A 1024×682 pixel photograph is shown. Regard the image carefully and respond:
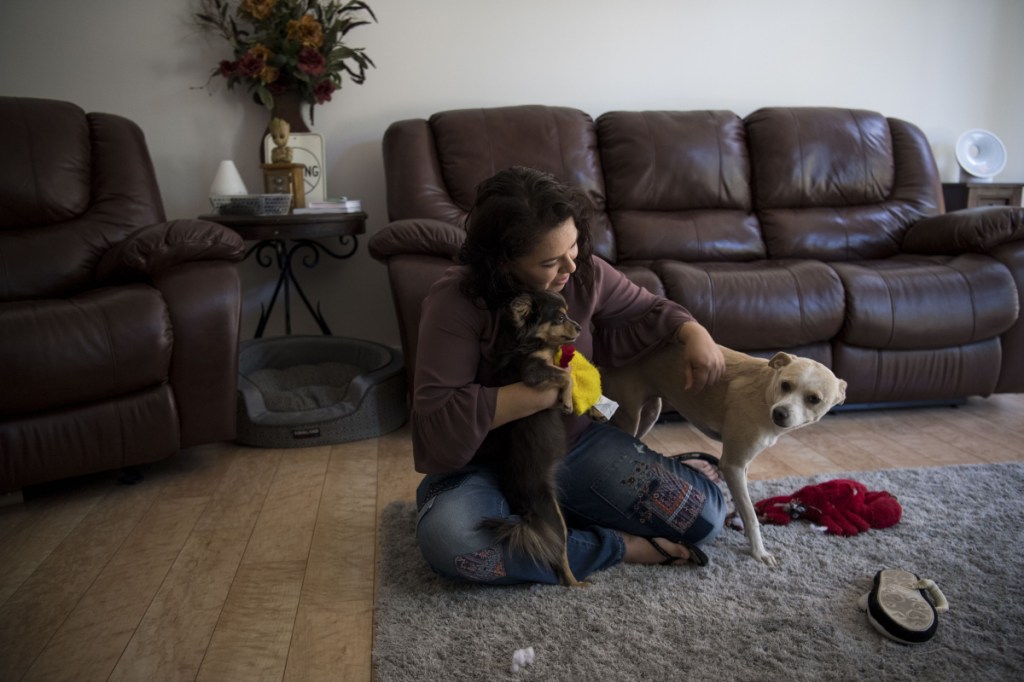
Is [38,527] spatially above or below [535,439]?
below

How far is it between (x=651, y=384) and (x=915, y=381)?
142 centimetres

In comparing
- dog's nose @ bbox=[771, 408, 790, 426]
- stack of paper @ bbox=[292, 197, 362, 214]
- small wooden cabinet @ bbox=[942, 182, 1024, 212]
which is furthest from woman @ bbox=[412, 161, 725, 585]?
small wooden cabinet @ bbox=[942, 182, 1024, 212]

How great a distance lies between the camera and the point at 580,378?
1530mm

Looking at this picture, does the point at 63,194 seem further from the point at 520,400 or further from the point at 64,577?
the point at 520,400

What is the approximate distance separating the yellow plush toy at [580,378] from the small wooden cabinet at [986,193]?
3140 millimetres

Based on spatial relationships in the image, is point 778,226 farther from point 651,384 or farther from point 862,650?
point 862,650

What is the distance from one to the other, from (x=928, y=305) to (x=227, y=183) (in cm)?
288

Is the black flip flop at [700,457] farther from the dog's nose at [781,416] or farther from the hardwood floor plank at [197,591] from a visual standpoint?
the hardwood floor plank at [197,591]

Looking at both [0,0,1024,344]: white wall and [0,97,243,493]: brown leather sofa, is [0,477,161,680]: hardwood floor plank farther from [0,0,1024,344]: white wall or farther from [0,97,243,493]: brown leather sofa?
[0,0,1024,344]: white wall

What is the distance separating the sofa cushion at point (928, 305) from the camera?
262cm

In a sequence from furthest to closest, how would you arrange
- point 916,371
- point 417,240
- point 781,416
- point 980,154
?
point 980,154
point 916,371
point 417,240
point 781,416

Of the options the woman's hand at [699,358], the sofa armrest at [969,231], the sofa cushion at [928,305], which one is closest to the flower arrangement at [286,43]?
the woman's hand at [699,358]

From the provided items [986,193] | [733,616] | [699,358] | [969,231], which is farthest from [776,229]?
[733,616]

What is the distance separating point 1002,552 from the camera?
5.63ft
